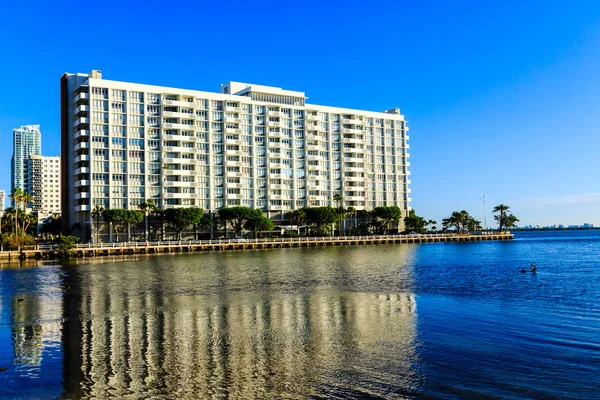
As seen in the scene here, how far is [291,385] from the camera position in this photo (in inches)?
657

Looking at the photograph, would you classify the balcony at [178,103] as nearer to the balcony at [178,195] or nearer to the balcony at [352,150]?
the balcony at [178,195]

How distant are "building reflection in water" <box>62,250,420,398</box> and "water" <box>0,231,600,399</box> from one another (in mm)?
70

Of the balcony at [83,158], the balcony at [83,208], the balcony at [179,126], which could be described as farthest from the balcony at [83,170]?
the balcony at [179,126]

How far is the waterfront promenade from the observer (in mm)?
94375

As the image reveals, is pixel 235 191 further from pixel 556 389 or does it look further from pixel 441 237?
pixel 556 389

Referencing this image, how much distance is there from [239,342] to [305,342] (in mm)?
2809

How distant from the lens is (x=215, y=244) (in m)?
122

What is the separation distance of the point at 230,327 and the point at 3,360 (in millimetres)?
9728

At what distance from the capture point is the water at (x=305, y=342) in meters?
16.6

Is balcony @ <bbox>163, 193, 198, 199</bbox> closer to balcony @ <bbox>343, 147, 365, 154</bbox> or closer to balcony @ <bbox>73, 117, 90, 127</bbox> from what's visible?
balcony @ <bbox>73, 117, 90, 127</bbox>

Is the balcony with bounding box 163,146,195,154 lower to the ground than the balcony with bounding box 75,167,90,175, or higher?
higher

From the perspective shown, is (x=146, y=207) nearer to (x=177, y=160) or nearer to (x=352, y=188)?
(x=177, y=160)

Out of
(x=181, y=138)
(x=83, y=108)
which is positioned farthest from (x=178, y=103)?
(x=83, y=108)

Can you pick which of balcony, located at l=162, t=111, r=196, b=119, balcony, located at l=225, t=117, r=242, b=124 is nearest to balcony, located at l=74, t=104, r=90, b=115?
balcony, located at l=162, t=111, r=196, b=119
